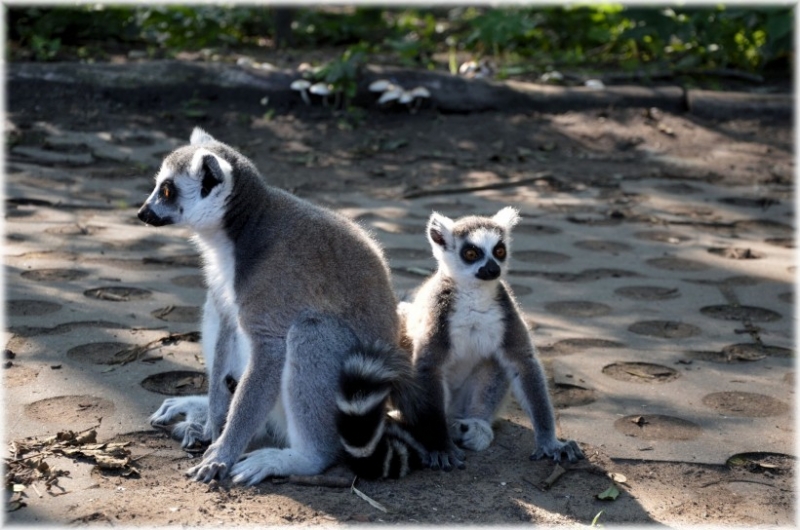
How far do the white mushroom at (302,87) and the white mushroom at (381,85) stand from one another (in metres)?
0.63

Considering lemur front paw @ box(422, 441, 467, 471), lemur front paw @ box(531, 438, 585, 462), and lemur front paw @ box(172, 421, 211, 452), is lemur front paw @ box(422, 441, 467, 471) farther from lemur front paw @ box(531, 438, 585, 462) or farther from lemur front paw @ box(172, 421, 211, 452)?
lemur front paw @ box(172, 421, 211, 452)

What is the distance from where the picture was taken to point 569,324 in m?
5.37

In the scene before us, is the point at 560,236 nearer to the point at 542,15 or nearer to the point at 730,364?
the point at 730,364

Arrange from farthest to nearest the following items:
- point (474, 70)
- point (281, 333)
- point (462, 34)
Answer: point (462, 34) → point (474, 70) → point (281, 333)

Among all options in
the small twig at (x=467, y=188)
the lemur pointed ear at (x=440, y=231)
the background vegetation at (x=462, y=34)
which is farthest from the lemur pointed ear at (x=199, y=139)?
the background vegetation at (x=462, y=34)

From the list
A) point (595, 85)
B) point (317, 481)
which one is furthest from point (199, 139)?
point (595, 85)

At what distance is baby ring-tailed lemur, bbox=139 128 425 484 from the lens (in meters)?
3.62

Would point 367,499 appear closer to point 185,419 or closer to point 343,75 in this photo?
point 185,419

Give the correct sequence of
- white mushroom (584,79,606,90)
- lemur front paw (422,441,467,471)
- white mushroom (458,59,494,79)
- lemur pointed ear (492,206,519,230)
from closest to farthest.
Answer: lemur front paw (422,441,467,471) < lemur pointed ear (492,206,519,230) < white mushroom (584,79,606,90) < white mushroom (458,59,494,79)

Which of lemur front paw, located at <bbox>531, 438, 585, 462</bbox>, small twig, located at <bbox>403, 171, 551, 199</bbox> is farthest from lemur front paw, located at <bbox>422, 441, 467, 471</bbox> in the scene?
small twig, located at <bbox>403, 171, 551, 199</bbox>

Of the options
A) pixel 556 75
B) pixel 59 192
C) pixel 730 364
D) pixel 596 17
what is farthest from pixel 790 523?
pixel 596 17

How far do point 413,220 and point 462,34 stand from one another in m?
6.96

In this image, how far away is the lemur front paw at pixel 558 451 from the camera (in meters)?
3.82

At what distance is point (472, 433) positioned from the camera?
13.1 ft
